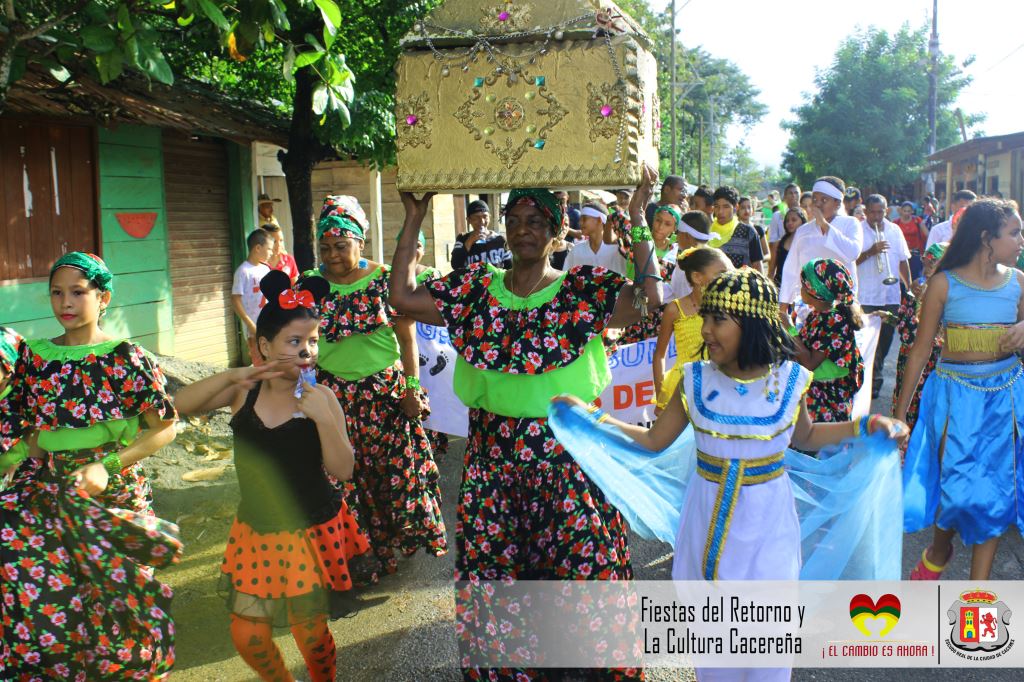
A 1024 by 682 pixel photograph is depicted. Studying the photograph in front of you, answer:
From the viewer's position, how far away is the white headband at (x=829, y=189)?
8547 mm

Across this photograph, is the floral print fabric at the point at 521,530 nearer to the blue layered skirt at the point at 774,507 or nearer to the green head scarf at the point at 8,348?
the blue layered skirt at the point at 774,507

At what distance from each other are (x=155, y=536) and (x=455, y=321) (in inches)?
56.8

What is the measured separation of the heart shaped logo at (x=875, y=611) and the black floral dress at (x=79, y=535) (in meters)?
2.90

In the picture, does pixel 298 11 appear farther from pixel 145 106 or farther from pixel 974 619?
pixel 974 619

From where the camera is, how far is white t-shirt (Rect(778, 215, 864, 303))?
27.7 ft

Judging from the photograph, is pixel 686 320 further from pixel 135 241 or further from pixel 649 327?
pixel 135 241

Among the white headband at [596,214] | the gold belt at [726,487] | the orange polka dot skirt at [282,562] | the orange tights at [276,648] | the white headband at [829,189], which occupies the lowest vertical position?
the orange tights at [276,648]

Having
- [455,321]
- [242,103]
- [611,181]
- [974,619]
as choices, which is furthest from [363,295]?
[242,103]

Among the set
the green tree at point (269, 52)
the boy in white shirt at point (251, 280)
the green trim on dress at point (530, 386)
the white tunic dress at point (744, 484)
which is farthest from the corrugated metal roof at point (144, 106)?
the white tunic dress at point (744, 484)

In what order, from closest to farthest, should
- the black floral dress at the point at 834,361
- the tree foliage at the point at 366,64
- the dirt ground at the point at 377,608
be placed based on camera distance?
the dirt ground at the point at 377,608 → the black floral dress at the point at 834,361 → the tree foliage at the point at 366,64

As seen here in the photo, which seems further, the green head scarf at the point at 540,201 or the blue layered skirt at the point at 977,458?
the blue layered skirt at the point at 977,458

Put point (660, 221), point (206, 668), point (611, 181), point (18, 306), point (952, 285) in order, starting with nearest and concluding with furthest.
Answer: point (611, 181) < point (206, 668) < point (952, 285) < point (660, 221) < point (18, 306)

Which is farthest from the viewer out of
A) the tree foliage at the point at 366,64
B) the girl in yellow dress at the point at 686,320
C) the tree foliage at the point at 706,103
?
the tree foliage at the point at 706,103

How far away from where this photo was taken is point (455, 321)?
13.2 feet
